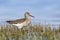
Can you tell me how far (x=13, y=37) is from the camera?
26.5 ft

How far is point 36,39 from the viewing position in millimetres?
7496

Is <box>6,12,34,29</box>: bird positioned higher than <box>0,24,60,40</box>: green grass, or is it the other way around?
<box>6,12,34,29</box>: bird

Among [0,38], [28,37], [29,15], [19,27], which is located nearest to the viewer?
[0,38]

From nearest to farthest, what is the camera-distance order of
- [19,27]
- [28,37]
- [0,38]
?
[0,38] < [28,37] < [19,27]

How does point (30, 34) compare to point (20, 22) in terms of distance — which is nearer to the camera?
point (30, 34)

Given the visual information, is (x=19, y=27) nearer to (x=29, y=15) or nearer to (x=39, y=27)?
(x=39, y=27)

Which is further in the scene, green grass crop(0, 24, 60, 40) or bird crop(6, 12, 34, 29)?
bird crop(6, 12, 34, 29)

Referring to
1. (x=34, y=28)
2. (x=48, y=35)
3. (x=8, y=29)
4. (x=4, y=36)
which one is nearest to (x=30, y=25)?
(x=34, y=28)

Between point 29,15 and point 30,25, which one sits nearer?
point 30,25

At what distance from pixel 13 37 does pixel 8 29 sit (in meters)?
1.26

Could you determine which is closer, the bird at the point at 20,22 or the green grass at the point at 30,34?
the green grass at the point at 30,34

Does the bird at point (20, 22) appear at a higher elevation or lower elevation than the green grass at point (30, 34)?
higher

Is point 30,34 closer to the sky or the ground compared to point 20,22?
closer to the ground

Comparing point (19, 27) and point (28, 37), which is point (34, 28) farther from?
point (28, 37)
